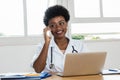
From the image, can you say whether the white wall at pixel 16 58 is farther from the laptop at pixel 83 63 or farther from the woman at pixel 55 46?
the laptop at pixel 83 63

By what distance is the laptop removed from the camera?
163 centimetres

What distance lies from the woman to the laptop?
0.43m

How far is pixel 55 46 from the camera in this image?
7.45 feet

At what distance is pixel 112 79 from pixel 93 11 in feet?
6.94

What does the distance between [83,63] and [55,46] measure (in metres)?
0.64

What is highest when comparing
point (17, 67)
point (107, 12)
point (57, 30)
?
point (107, 12)

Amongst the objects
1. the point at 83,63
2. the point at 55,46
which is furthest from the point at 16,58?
the point at 83,63

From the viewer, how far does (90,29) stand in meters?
3.58

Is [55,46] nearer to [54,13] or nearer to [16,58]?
[54,13]

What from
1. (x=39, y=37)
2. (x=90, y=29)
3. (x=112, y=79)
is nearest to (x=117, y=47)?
(x=90, y=29)

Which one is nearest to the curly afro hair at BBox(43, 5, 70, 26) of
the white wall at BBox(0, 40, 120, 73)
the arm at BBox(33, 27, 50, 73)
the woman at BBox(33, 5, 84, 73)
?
the woman at BBox(33, 5, 84, 73)

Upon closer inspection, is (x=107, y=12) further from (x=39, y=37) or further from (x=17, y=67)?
(x=17, y=67)

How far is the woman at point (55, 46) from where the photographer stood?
2.13 meters

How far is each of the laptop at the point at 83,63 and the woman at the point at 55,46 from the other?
1.40 ft
